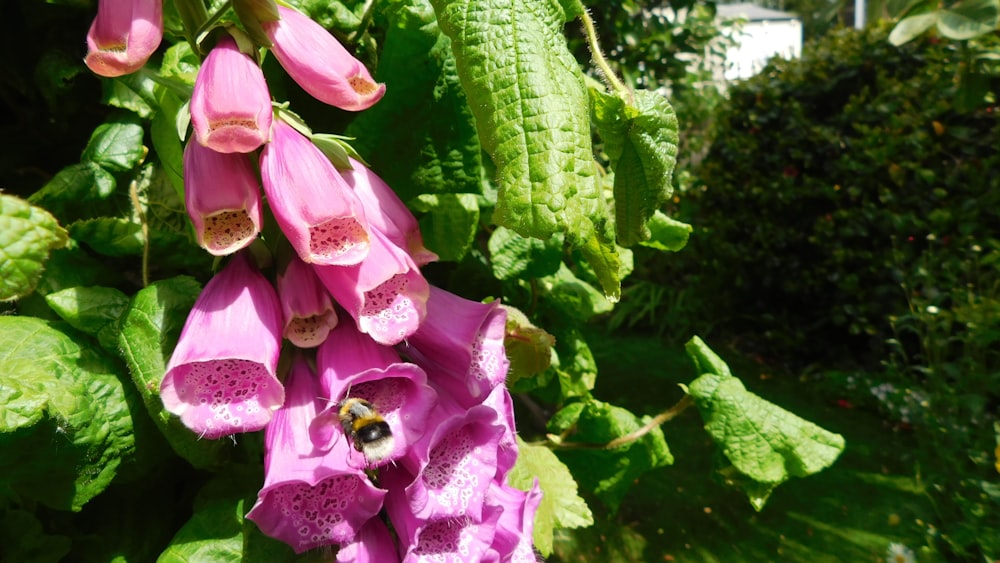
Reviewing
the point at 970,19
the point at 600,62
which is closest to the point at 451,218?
the point at 600,62

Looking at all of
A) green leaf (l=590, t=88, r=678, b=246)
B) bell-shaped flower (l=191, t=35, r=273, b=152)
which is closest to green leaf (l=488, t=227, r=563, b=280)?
green leaf (l=590, t=88, r=678, b=246)

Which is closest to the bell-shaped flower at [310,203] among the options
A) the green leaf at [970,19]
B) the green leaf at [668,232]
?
the green leaf at [668,232]

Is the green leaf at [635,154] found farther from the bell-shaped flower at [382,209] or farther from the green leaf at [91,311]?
the green leaf at [91,311]

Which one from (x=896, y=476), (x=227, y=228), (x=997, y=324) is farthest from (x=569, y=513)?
(x=896, y=476)

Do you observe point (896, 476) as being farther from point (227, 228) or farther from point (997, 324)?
point (227, 228)

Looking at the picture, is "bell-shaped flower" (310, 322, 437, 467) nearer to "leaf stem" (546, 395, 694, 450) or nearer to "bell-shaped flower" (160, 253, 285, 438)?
"bell-shaped flower" (160, 253, 285, 438)

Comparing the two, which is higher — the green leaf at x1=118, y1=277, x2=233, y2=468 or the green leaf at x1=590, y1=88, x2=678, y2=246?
the green leaf at x1=590, y1=88, x2=678, y2=246
